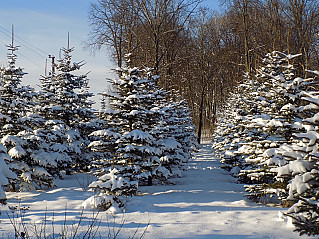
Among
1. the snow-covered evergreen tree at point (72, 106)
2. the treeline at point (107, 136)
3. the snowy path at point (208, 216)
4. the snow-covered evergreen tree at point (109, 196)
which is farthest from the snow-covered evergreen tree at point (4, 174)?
the snow-covered evergreen tree at point (72, 106)

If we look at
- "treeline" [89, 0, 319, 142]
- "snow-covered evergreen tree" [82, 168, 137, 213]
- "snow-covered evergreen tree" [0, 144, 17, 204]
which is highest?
"treeline" [89, 0, 319, 142]

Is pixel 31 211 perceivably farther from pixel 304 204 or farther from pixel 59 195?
pixel 304 204

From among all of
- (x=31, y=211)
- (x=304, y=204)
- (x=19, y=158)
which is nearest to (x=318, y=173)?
(x=304, y=204)

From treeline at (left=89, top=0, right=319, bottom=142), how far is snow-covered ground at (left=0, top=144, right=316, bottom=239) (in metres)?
5.92

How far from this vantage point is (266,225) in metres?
5.93

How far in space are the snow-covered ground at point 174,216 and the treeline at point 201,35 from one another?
233 inches

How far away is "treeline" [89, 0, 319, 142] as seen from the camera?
742 inches

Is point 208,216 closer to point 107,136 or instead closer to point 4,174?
point 107,136

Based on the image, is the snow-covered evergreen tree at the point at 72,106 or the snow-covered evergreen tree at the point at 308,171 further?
the snow-covered evergreen tree at the point at 72,106

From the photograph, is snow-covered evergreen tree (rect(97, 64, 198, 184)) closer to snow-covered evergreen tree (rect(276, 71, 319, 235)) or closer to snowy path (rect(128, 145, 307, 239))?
snowy path (rect(128, 145, 307, 239))

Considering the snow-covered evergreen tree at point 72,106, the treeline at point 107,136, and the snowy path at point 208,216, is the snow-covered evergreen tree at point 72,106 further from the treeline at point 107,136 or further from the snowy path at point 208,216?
the snowy path at point 208,216

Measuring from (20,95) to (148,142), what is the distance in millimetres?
5393

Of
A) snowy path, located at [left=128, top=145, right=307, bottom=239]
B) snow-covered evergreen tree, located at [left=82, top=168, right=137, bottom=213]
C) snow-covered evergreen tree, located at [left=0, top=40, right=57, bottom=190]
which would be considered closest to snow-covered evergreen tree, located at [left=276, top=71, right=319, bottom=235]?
snowy path, located at [left=128, top=145, right=307, bottom=239]

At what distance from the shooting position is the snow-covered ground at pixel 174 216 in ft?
18.2
